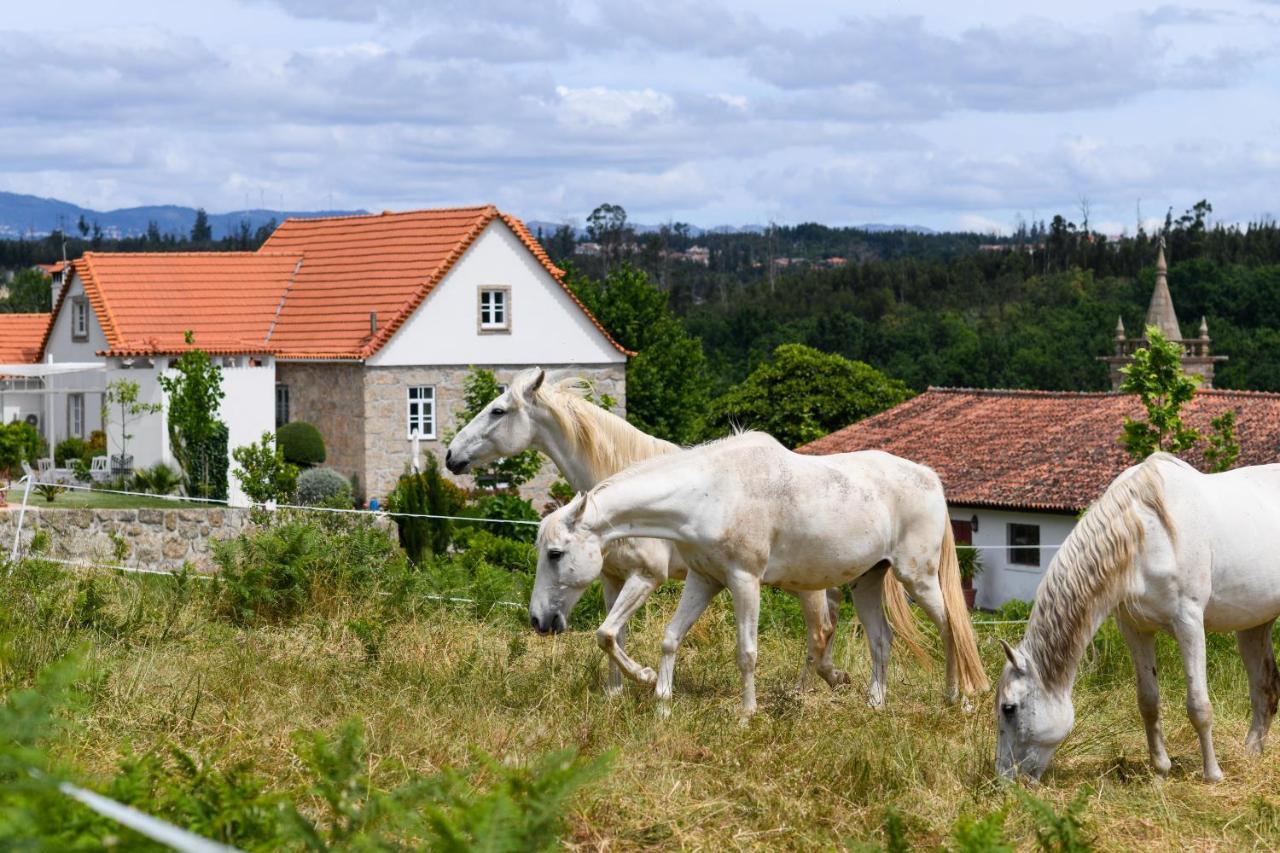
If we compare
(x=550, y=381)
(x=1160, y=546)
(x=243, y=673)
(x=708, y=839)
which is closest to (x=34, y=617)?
(x=243, y=673)

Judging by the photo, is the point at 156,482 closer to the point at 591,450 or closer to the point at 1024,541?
the point at 1024,541

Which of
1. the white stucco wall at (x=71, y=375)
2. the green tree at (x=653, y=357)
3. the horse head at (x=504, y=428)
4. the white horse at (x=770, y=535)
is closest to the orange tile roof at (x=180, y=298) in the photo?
the white stucco wall at (x=71, y=375)

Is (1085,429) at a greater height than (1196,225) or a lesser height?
lesser

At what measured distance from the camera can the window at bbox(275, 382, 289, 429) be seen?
131 ft

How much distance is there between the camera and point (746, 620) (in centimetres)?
785

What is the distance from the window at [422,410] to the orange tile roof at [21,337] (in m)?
9.99

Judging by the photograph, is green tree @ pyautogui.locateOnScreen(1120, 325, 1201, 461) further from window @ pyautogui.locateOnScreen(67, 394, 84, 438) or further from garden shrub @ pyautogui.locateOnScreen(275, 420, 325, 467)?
window @ pyautogui.locateOnScreen(67, 394, 84, 438)

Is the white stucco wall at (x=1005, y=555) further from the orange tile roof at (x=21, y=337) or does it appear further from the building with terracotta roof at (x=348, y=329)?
the orange tile roof at (x=21, y=337)

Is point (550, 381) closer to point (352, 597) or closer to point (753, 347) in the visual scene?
point (352, 597)

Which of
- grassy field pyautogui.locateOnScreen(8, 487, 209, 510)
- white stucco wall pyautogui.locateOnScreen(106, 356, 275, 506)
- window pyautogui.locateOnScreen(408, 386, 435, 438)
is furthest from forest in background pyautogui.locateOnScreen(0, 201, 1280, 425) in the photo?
grassy field pyautogui.locateOnScreen(8, 487, 209, 510)

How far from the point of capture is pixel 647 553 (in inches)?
330

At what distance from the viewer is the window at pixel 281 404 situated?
39.8 meters

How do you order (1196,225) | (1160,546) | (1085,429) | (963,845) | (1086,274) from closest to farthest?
(963,845) < (1160,546) < (1085,429) < (1086,274) < (1196,225)

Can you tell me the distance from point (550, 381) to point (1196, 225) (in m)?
118
